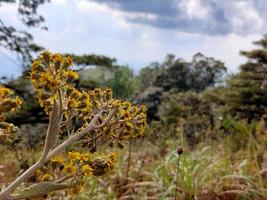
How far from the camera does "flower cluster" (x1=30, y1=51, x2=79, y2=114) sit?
5.69ft

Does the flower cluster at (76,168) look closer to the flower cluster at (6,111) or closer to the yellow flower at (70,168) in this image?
the yellow flower at (70,168)

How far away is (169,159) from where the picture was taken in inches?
306

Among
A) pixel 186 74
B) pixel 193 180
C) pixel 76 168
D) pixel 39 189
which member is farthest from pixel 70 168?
pixel 186 74

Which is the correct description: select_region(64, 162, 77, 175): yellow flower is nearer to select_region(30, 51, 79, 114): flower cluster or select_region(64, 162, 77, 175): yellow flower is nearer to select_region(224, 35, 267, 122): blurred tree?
select_region(30, 51, 79, 114): flower cluster

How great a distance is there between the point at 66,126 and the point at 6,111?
10.7 inches

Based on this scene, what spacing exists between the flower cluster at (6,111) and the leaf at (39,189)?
6.7 inches

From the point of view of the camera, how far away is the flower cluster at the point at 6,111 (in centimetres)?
175

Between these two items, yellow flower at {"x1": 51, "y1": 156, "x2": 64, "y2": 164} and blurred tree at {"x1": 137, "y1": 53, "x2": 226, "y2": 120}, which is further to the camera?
blurred tree at {"x1": 137, "y1": 53, "x2": 226, "y2": 120}

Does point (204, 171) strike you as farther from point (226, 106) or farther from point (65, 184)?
point (226, 106)

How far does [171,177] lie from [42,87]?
530 centimetres

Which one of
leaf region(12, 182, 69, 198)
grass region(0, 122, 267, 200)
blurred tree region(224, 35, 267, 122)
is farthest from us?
blurred tree region(224, 35, 267, 122)

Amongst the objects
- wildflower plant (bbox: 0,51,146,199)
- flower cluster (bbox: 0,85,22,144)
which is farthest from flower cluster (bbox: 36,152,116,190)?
flower cluster (bbox: 0,85,22,144)

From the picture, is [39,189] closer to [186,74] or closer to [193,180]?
[193,180]

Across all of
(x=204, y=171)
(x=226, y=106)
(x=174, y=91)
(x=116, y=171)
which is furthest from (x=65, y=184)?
(x=174, y=91)
